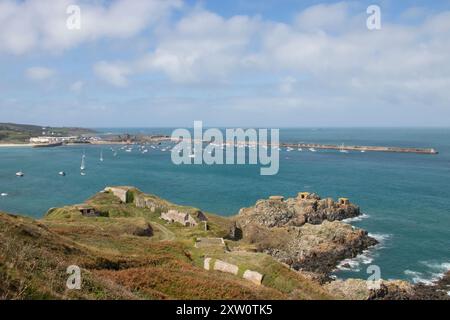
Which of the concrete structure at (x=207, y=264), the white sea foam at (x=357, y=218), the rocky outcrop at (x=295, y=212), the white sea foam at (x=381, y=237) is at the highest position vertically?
Result: the concrete structure at (x=207, y=264)

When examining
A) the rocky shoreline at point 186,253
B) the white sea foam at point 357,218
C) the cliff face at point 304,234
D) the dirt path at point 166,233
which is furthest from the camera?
the white sea foam at point 357,218

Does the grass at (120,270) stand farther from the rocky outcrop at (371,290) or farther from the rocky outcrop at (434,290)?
the rocky outcrop at (434,290)

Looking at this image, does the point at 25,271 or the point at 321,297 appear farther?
the point at 321,297

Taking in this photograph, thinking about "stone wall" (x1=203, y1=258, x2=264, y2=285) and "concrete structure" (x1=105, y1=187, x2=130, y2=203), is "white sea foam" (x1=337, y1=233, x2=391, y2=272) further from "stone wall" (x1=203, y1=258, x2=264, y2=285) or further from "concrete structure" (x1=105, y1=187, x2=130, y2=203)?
"concrete structure" (x1=105, y1=187, x2=130, y2=203)

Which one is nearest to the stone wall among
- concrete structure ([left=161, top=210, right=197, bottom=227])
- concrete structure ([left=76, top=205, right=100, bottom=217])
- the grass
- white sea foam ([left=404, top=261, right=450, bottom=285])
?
the grass

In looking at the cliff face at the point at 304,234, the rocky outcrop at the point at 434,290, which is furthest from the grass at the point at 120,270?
the rocky outcrop at the point at 434,290

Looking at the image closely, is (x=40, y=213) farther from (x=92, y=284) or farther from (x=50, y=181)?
(x=92, y=284)
